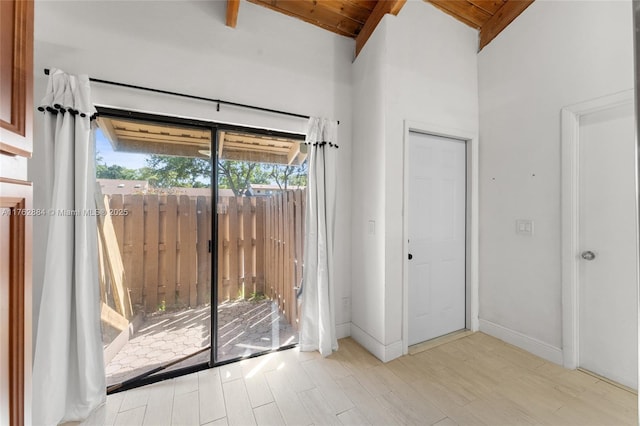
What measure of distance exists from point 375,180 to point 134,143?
1.92 meters

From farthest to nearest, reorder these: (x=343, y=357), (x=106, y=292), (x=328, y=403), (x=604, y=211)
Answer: (x=343, y=357)
(x=604, y=211)
(x=106, y=292)
(x=328, y=403)

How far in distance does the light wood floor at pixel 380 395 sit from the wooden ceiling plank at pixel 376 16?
2947mm

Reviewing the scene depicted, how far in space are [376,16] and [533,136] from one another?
5.85 feet

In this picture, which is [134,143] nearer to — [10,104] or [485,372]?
[10,104]

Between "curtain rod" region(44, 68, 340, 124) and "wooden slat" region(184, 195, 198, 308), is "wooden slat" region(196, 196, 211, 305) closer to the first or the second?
"wooden slat" region(184, 195, 198, 308)

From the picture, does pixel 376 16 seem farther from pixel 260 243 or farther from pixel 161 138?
pixel 260 243

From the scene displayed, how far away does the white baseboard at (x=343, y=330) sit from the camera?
2.56 meters

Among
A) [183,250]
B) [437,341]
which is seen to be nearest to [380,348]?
[437,341]

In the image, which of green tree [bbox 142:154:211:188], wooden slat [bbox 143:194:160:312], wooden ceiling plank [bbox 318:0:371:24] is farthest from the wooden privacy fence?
wooden ceiling plank [bbox 318:0:371:24]

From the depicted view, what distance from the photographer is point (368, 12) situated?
2422 mm

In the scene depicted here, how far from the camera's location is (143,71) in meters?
1.86

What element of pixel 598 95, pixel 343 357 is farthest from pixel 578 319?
pixel 343 357

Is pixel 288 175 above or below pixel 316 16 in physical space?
below

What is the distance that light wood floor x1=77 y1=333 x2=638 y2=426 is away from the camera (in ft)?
5.17
